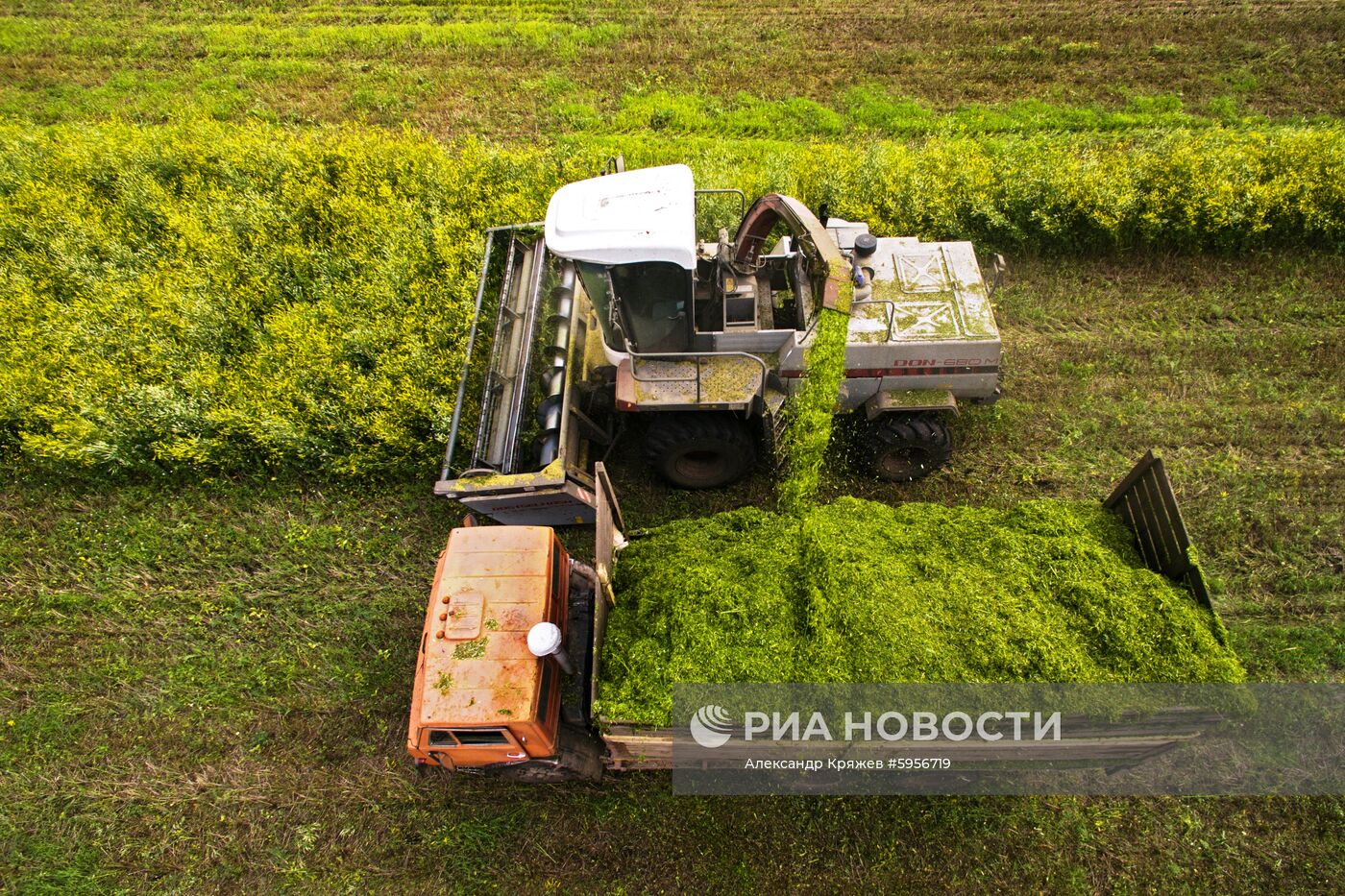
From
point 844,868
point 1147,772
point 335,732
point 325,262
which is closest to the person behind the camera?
point 844,868

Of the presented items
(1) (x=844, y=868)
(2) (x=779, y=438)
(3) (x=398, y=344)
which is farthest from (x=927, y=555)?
(3) (x=398, y=344)

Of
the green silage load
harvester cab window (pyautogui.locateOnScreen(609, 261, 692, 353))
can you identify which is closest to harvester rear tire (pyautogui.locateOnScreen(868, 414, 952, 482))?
the green silage load

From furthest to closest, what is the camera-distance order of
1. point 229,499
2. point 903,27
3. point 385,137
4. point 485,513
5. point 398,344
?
point 903,27
point 385,137
point 398,344
point 229,499
point 485,513

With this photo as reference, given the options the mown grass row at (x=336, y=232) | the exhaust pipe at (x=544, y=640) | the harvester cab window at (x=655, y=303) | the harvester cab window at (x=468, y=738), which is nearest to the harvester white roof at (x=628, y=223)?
the harvester cab window at (x=655, y=303)

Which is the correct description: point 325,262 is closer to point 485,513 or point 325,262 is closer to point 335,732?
point 485,513

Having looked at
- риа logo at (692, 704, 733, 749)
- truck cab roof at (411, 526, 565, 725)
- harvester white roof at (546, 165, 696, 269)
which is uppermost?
harvester white roof at (546, 165, 696, 269)

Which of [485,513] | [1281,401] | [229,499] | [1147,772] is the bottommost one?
[1147,772]

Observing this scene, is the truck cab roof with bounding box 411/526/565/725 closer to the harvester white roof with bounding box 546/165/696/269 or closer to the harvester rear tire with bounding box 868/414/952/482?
the harvester white roof with bounding box 546/165/696/269
